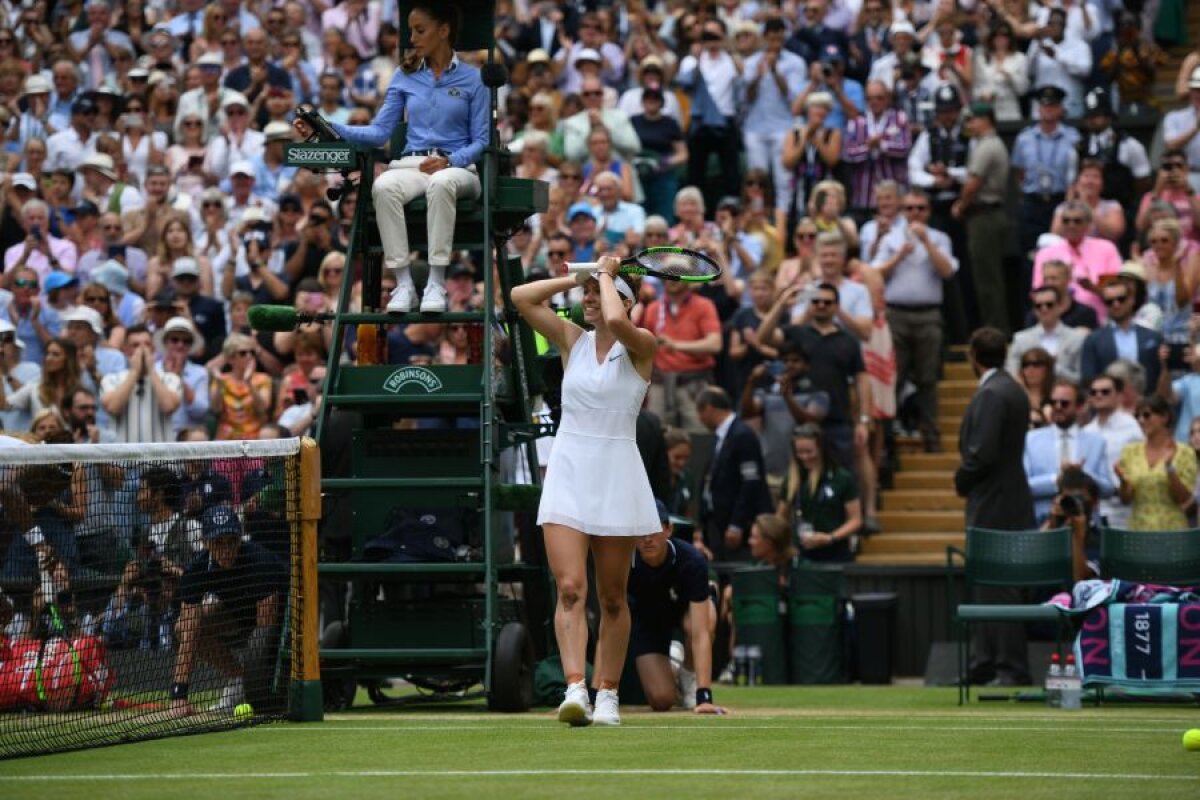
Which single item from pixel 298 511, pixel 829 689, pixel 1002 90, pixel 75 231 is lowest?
pixel 829 689

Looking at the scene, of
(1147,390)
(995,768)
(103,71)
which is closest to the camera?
(995,768)

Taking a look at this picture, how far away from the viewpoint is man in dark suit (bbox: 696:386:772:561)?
1798 cm

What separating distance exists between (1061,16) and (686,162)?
13.5 ft

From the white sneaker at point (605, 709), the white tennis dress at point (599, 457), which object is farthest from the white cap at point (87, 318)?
the white sneaker at point (605, 709)

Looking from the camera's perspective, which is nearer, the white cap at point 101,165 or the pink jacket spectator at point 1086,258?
the pink jacket spectator at point 1086,258

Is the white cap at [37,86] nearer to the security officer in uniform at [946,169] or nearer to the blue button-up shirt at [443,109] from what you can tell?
the security officer in uniform at [946,169]

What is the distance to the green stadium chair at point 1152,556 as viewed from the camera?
15.0 metres

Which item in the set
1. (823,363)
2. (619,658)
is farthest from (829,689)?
(619,658)

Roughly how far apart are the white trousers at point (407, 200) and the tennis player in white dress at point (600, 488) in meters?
1.78

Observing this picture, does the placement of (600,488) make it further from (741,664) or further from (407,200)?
(741,664)

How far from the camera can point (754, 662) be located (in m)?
17.5

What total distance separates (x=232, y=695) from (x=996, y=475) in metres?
6.41

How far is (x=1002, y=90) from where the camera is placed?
73.9 feet

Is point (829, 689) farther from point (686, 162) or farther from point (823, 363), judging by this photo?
point (686, 162)
